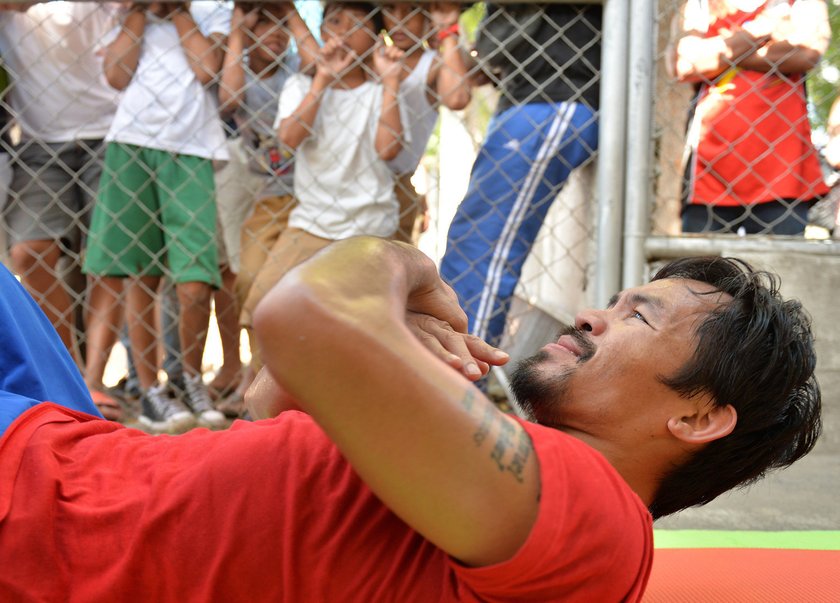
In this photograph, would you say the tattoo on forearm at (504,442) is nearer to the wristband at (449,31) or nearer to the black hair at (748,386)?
the black hair at (748,386)

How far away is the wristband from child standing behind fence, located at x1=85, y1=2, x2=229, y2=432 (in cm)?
80

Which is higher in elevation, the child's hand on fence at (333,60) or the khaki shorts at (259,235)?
the child's hand on fence at (333,60)

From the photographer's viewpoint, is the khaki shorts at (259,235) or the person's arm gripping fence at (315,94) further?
the khaki shorts at (259,235)

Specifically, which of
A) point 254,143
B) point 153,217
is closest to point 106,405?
point 153,217

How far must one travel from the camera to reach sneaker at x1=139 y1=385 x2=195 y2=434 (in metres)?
3.27

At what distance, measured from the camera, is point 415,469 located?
3.37ft

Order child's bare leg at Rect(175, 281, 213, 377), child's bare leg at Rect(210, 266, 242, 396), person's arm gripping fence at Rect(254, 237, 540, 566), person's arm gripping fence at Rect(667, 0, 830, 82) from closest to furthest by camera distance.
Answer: person's arm gripping fence at Rect(254, 237, 540, 566) → person's arm gripping fence at Rect(667, 0, 830, 82) → child's bare leg at Rect(175, 281, 213, 377) → child's bare leg at Rect(210, 266, 242, 396)

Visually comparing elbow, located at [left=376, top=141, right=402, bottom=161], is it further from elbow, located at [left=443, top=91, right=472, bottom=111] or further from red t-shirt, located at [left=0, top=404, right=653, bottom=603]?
red t-shirt, located at [left=0, top=404, right=653, bottom=603]

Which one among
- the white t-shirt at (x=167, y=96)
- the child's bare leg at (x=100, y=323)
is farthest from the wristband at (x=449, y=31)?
the child's bare leg at (x=100, y=323)

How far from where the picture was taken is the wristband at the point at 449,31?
126 inches

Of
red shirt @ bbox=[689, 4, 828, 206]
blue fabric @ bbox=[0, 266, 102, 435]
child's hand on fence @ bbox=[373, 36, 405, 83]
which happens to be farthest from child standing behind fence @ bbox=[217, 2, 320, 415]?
blue fabric @ bbox=[0, 266, 102, 435]

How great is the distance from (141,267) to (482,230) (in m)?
1.27

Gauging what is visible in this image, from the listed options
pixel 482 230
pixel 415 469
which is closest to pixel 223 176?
pixel 482 230

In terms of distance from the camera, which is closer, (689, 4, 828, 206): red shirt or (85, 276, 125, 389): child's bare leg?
(689, 4, 828, 206): red shirt
